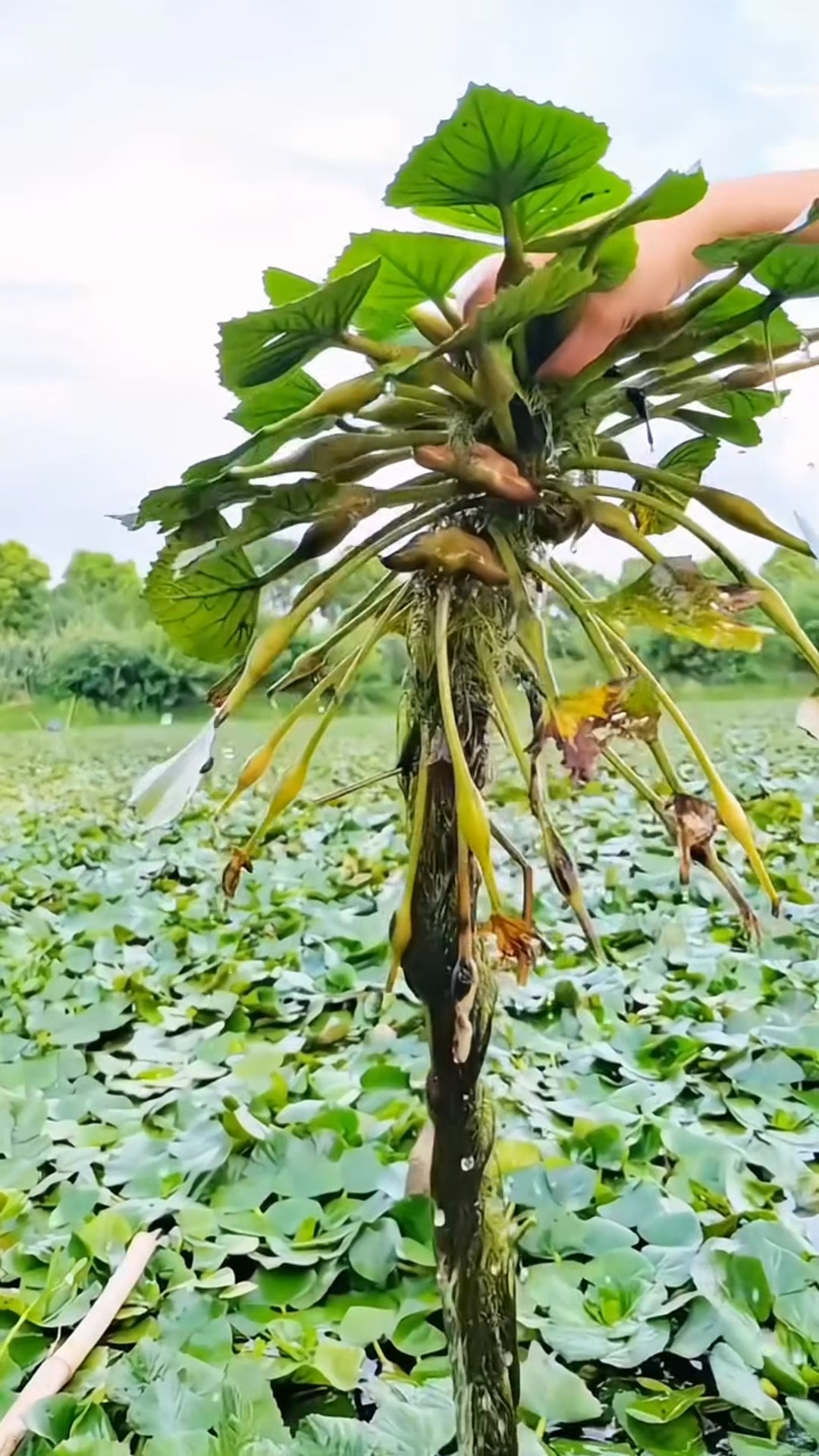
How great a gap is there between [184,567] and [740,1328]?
1.54ft

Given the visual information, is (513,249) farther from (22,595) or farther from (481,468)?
(22,595)

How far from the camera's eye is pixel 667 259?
0.35 meters

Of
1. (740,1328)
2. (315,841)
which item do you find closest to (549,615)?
(740,1328)

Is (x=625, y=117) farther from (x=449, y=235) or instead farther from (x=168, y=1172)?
(x=168, y=1172)

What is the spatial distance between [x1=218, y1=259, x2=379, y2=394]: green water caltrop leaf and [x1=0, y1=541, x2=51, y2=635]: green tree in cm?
70

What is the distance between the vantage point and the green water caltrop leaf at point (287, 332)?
0.28 meters

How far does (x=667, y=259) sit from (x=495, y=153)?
94mm

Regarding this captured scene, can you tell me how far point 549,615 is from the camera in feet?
1.38

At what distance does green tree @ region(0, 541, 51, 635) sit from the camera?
97 centimetres

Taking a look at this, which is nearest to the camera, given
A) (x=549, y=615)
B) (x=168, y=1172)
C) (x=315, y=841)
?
(x=549, y=615)

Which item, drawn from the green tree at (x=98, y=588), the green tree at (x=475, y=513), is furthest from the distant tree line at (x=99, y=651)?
the green tree at (x=475, y=513)

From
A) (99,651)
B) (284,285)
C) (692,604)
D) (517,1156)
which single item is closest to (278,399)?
(284,285)

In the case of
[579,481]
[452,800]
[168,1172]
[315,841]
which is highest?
[579,481]

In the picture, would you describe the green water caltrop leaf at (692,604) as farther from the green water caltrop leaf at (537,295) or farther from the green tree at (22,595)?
the green tree at (22,595)
